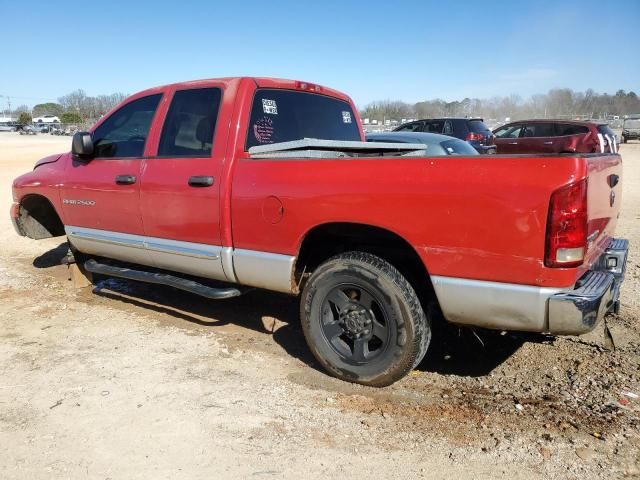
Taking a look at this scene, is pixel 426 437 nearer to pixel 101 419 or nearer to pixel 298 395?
pixel 298 395

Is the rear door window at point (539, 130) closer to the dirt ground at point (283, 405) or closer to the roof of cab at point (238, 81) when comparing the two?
the dirt ground at point (283, 405)

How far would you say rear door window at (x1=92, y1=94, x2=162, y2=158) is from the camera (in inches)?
179

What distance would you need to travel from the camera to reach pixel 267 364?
3859 millimetres

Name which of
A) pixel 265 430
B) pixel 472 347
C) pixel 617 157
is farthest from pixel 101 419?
pixel 617 157

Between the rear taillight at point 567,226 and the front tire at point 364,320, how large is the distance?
879 mm

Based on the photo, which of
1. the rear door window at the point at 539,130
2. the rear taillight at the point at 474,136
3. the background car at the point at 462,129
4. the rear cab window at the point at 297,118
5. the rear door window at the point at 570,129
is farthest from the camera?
the rear door window at the point at 539,130

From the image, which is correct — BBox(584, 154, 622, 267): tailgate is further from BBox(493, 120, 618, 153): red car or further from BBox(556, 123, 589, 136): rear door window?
BBox(556, 123, 589, 136): rear door window

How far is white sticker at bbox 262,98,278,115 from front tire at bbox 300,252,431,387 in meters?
1.44

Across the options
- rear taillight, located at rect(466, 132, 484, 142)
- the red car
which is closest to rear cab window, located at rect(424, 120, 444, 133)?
rear taillight, located at rect(466, 132, 484, 142)

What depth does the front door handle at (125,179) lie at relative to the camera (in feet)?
14.4

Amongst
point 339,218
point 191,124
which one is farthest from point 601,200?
point 191,124

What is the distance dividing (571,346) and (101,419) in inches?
132

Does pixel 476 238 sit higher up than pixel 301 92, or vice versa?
pixel 301 92

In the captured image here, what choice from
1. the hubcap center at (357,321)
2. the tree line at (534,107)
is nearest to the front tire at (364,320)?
the hubcap center at (357,321)
